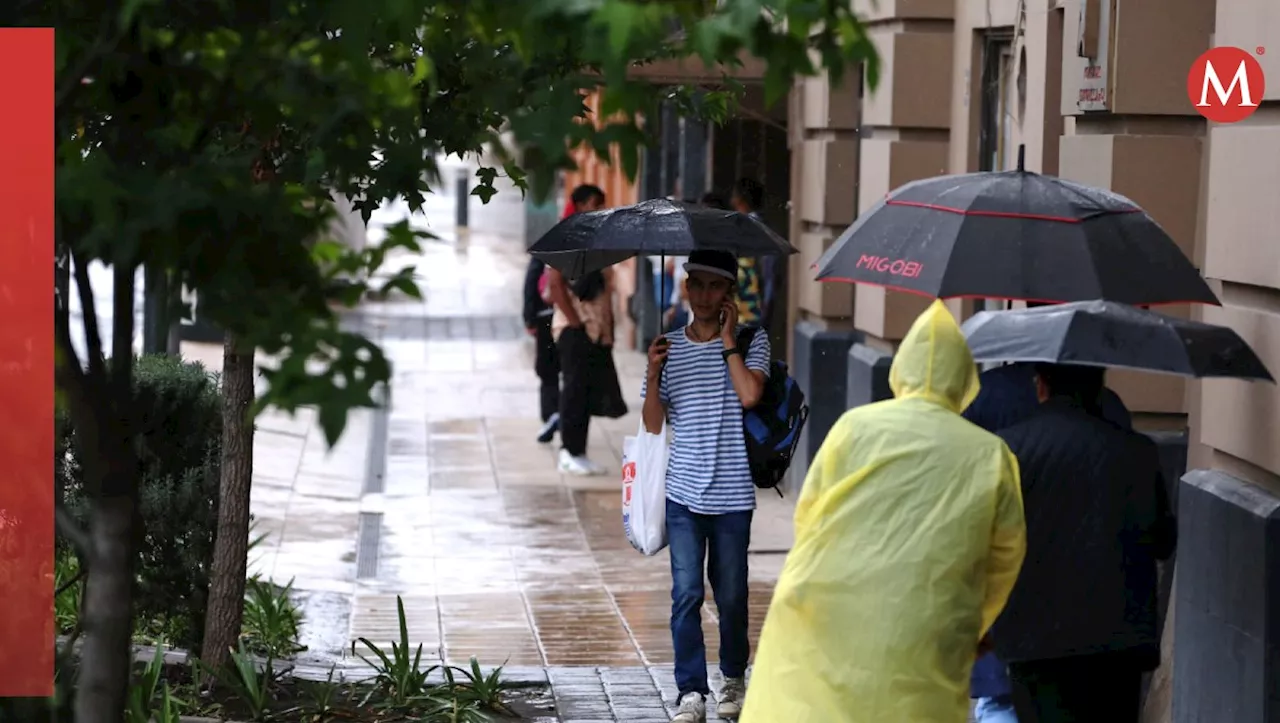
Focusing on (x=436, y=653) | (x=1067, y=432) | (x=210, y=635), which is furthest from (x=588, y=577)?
(x=1067, y=432)

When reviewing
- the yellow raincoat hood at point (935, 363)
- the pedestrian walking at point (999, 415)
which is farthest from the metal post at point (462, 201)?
the yellow raincoat hood at point (935, 363)

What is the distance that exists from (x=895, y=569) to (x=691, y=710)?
2670 mm

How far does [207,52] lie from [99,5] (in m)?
0.29

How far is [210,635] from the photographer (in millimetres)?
7441

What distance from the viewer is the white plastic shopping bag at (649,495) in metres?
7.18

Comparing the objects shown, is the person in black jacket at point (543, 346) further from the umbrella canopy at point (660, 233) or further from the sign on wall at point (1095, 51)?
the umbrella canopy at point (660, 233)

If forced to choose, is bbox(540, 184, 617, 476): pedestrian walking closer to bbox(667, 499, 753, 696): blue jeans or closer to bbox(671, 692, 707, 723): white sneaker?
bbox(667, 499, 753, 696): blue jeans

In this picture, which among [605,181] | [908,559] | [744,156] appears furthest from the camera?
[605,181]

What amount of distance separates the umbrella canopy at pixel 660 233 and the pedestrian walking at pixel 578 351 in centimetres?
617

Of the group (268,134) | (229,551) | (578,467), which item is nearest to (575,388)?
(578,467)

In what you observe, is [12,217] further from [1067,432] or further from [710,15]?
[1067,432]

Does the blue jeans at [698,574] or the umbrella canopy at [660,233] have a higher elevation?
the umbrella canopy at [660,233]

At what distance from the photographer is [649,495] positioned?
23.6 ft

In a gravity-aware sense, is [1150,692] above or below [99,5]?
below
